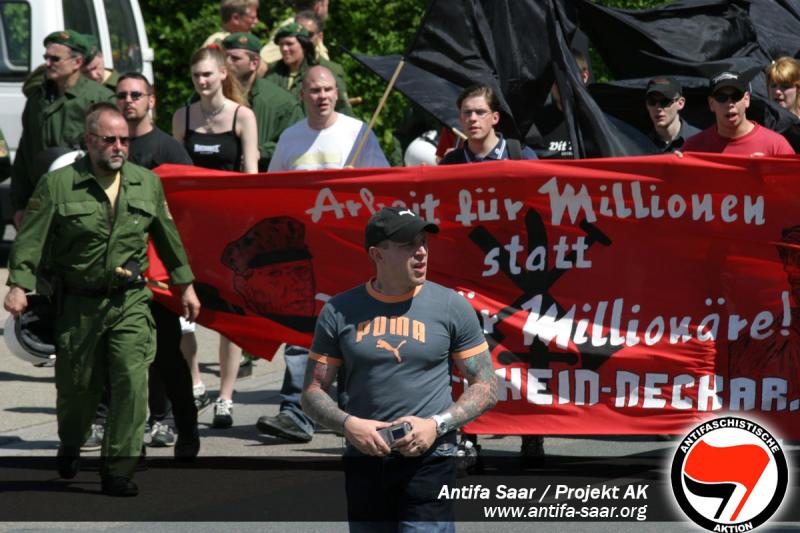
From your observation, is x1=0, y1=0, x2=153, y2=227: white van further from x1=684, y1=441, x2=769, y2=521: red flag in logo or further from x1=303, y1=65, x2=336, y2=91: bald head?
x1=684, y1=441, x2=769, y2=521: red flag in logo

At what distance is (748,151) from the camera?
29.9 ft

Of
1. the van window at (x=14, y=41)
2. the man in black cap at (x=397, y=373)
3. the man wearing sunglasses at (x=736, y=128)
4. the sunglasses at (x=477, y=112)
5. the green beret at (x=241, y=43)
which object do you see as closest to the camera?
the man in black cap at (x=397, y=373)

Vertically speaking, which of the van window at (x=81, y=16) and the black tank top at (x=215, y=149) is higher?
the black tank top at (x=215, y=149)

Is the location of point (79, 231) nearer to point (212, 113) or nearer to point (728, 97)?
point (212, 113)

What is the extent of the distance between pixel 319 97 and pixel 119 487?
2.84 metres

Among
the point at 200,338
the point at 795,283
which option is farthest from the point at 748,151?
the point at 200,338

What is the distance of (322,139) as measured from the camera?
9992 millimetres

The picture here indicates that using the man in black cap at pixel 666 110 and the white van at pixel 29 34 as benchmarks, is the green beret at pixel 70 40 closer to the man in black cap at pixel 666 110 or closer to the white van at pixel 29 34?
the man in black cap at pixel 666 110

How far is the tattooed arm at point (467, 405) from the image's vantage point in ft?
18.3

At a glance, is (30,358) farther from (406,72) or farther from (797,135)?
(797,135)

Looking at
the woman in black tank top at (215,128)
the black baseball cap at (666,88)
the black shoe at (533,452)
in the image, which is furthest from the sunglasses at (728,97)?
the woman in black tank top at (215,128)

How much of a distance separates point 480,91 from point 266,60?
5.02 m

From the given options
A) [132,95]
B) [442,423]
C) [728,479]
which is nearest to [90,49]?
[132,95]

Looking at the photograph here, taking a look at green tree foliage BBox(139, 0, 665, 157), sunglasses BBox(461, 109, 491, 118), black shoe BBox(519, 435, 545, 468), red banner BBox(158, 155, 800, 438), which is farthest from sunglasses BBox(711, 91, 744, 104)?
green tree foliage BBox(139, 0, 665, 157)
